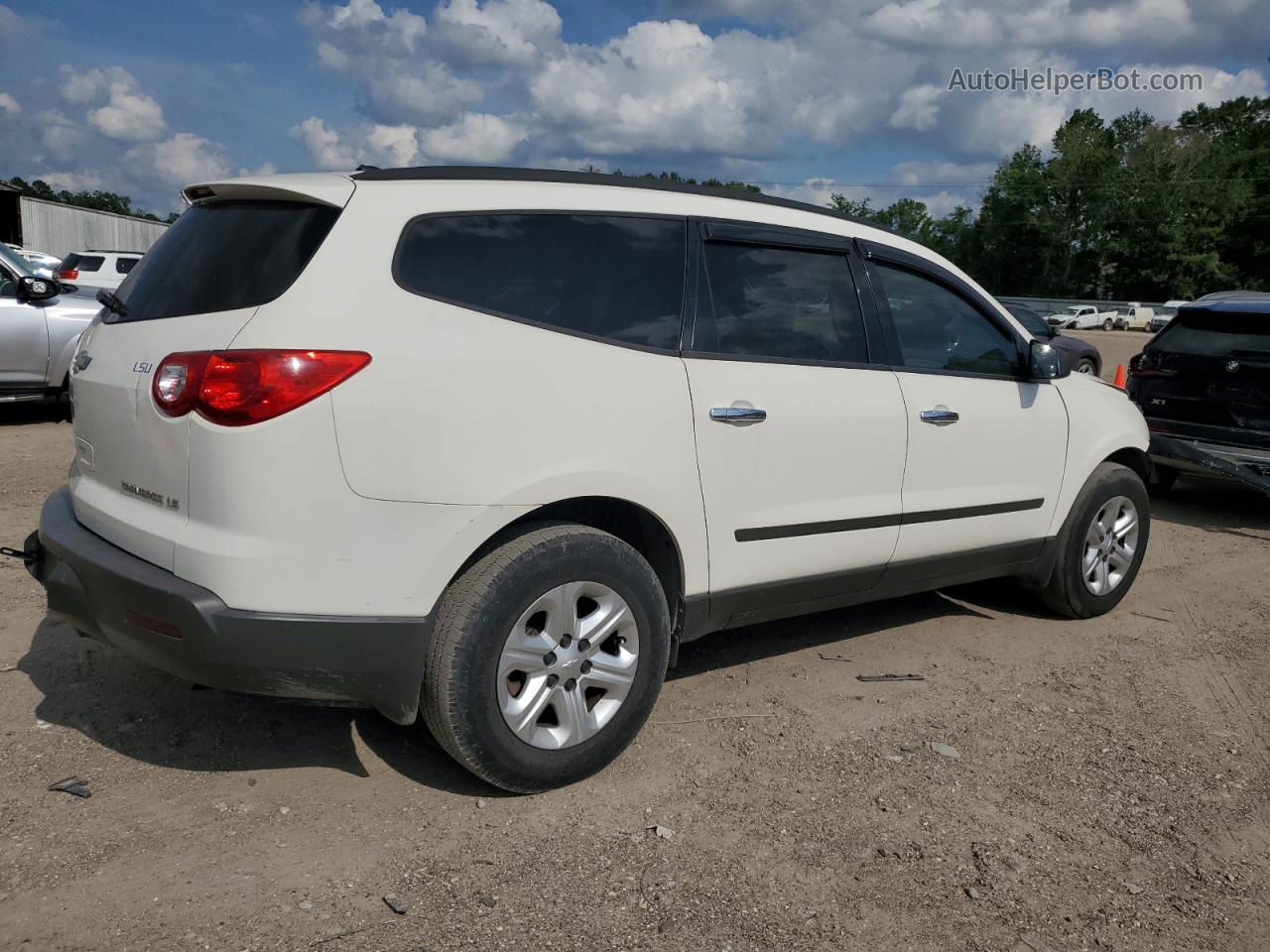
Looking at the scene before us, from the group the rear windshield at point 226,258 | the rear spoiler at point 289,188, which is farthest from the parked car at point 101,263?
the rear spoiler at point 289,188

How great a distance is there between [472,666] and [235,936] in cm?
90

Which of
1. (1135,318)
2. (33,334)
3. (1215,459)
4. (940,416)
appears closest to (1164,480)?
(1215,459)

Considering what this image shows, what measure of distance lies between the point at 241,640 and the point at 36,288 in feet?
28.2

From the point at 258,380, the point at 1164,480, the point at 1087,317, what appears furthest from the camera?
the point at 1087,317

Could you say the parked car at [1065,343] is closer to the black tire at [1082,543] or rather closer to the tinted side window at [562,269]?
the black tire at [1082,543]

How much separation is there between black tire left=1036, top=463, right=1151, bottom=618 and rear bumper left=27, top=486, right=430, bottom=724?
→ 349 cm

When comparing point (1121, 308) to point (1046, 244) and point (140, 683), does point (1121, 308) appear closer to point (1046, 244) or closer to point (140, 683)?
point (1046, 244)

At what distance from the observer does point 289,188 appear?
3170 millimetres

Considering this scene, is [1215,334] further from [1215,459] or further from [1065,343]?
[1065,343]

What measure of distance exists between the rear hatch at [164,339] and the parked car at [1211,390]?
264 inches

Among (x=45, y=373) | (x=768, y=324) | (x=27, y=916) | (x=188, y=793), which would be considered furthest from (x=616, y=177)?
(x=45, y=373)

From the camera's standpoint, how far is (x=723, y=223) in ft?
12.9

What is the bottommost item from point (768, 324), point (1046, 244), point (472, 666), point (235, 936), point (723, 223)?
point (235, 936)

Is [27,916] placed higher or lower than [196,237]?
lower
